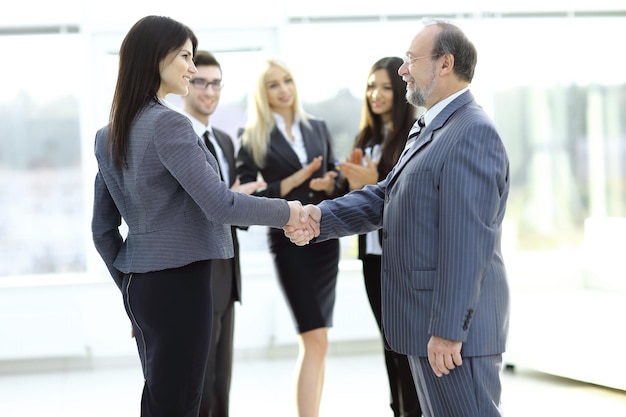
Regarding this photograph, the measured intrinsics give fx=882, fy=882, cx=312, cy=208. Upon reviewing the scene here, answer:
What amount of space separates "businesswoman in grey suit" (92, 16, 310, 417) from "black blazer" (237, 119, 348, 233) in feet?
4.39

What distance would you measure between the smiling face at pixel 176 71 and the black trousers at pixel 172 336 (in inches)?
19.7

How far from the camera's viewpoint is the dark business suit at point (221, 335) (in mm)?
3387

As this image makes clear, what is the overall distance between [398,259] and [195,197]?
1.85 ft

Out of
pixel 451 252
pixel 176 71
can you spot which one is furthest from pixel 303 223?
pixel 451 252

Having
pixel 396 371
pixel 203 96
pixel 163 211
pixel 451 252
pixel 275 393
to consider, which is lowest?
pixel 275 393

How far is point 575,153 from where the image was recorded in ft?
21.1

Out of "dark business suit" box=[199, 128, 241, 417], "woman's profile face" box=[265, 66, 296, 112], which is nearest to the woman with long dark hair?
"woman's profile face" box=[265, 66, 296, 112]

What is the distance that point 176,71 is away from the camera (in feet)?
8.05

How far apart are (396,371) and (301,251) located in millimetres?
628

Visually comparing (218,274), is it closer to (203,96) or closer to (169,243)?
(203,96)

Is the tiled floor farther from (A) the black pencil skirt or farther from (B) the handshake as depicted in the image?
(B) the handshake

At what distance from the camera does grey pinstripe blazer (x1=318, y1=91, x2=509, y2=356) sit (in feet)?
6.89

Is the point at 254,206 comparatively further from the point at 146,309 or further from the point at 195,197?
the point at 146,309

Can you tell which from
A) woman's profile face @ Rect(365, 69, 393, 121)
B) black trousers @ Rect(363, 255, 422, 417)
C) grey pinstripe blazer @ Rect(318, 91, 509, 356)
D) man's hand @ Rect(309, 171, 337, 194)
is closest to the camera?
grey pinstripe blazer @ Rect(318, 91, 509, 356)
